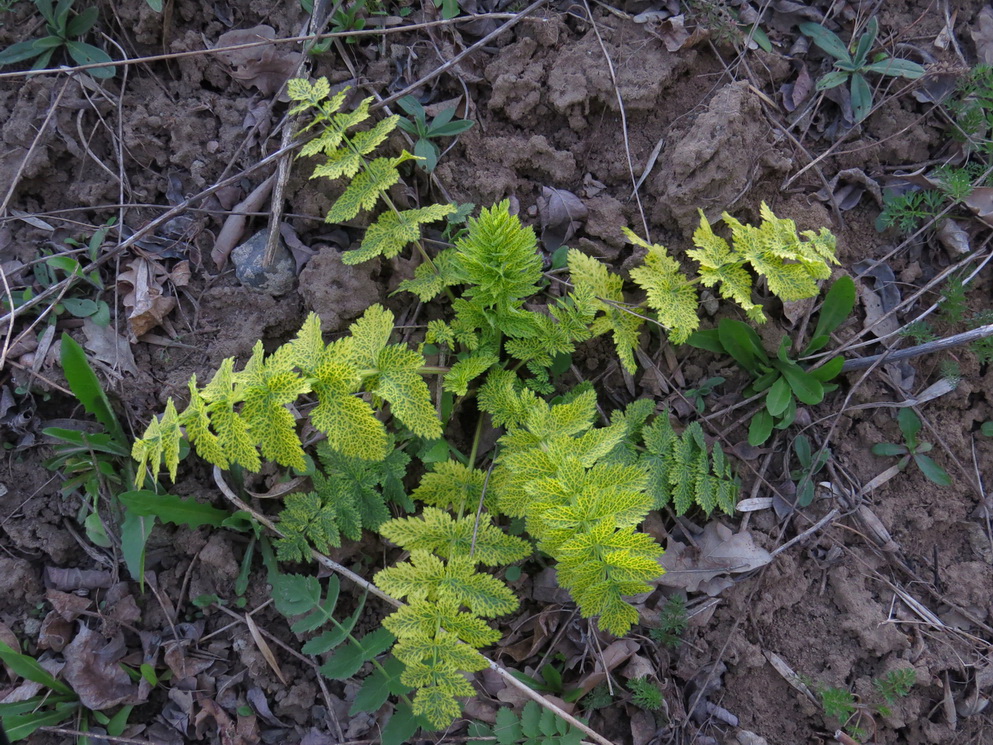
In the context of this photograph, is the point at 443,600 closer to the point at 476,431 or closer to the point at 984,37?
the point at 476,431

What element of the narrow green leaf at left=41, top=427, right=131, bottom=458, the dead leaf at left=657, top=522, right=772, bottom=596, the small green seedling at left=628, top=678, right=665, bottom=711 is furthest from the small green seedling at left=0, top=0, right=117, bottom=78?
the small green seedling at left=628, top=678, right=665, bottom=711

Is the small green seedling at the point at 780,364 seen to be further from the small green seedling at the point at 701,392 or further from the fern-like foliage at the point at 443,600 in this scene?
the fern-like foliage at the point at 443,600

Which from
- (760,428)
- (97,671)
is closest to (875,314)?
(760,428)

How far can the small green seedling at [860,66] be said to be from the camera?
3.01 meters

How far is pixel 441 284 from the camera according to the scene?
2.68 m

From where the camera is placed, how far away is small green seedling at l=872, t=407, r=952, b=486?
114 inches

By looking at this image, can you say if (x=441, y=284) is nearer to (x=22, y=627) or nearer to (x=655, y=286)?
(x=655, y=286)

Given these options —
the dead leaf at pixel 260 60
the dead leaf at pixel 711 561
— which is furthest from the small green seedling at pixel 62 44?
the dead leaf at pixel 711 561

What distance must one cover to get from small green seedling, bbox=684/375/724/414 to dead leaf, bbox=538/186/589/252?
84 cm

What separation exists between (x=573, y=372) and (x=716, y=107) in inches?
48.0

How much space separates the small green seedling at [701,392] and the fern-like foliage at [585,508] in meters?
0.68

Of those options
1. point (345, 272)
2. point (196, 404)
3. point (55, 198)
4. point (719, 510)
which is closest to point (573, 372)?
point (719, 510)

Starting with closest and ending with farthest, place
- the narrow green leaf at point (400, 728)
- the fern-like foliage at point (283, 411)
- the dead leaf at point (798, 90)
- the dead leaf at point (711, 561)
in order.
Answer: the fern-like foliage at point (283, 411) → the narrow green leaf at point (400, 728) → the dead leaf at point (711, 561) → the dead leaf at point (798, 90)

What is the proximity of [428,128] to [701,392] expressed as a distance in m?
1.59
